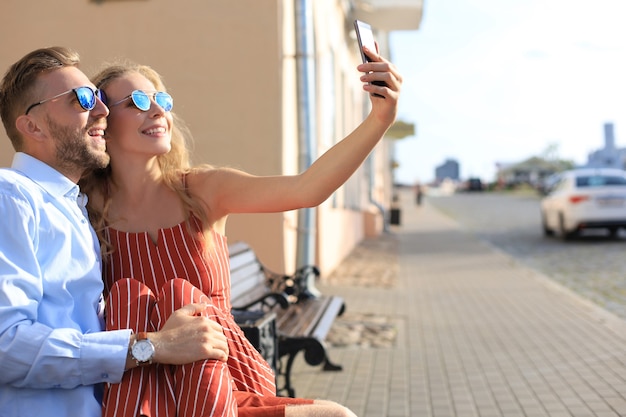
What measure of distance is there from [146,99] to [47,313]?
0.87m

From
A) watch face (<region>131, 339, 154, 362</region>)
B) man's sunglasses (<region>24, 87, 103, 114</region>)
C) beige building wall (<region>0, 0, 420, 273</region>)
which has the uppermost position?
beige building wall (<region>0, 0, 420, 273</region>)

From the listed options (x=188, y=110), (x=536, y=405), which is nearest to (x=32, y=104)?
(x=536, y=405)

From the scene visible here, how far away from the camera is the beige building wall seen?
909 centimetres

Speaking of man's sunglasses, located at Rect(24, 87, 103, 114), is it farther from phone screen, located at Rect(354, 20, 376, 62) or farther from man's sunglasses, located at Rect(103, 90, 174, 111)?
phone screen, located at Rect(354, 20, 376, 62)

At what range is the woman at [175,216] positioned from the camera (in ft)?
7.61

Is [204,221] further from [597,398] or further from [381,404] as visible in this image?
[597,398]

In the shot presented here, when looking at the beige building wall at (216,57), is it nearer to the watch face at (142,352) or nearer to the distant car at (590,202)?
the watch face at (142,352)

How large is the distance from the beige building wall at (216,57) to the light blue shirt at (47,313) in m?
6.63

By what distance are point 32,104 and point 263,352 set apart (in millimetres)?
2347

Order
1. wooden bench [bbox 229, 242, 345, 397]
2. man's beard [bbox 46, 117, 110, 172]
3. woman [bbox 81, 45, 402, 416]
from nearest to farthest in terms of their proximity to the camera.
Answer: woman [bbox 81, 45, 402, 416], man's beard [bbox 46, 117, 110, 172], wooden bench [bbox 229, 242, 345, 397]

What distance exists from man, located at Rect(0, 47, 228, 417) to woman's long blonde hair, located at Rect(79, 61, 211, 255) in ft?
0.82

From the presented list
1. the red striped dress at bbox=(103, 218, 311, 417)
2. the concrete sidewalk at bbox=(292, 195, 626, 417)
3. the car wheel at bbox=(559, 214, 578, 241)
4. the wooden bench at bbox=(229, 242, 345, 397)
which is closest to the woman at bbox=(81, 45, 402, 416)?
the red striped dress at bbox=(103, 218, 311, 417)

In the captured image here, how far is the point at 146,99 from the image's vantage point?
278cm

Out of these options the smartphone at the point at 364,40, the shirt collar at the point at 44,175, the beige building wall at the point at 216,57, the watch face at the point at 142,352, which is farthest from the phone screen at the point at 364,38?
the beige building wall at the point at 216,57
